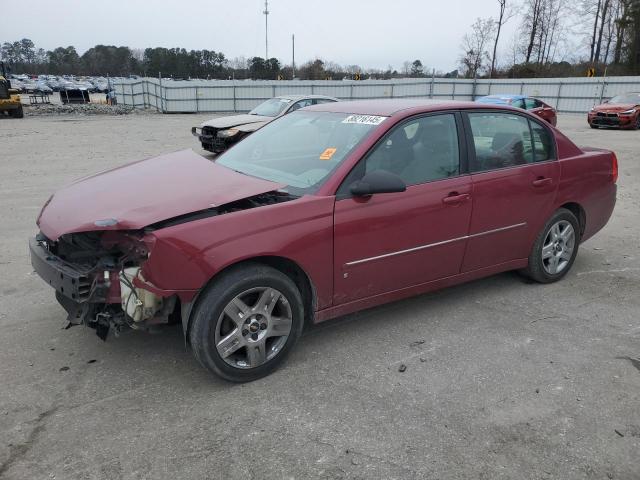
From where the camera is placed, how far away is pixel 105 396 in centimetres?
306

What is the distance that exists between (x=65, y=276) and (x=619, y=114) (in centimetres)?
2277

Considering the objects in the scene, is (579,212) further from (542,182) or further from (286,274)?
(286,274)

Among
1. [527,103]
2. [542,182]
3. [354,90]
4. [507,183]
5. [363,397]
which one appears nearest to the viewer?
[363,397]

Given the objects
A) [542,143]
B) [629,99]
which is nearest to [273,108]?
[542,143]

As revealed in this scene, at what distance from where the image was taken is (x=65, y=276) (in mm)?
2941

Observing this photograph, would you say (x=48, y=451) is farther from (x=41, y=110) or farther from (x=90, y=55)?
(x=90, y=55)

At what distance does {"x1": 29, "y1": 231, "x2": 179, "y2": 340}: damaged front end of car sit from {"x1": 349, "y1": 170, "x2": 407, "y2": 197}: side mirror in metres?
1.34

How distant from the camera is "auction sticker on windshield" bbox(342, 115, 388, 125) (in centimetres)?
→ 376

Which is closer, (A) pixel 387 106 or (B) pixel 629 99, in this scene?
(A) pixel 387 106

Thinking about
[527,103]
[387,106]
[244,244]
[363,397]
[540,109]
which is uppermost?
[387,106]

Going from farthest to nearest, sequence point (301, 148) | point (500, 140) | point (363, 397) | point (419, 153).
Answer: point (500, 140) → point (301, 148) → point (419, 153) → point (363, 397)

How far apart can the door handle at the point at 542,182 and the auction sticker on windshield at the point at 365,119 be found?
156 centimetres

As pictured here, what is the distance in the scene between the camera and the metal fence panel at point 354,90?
29984 millimetres

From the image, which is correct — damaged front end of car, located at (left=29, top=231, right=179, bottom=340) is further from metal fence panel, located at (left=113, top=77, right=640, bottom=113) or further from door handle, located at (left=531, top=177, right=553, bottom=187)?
metal fence panel, located at (left=113, top=77, right=640, bottom=113)
